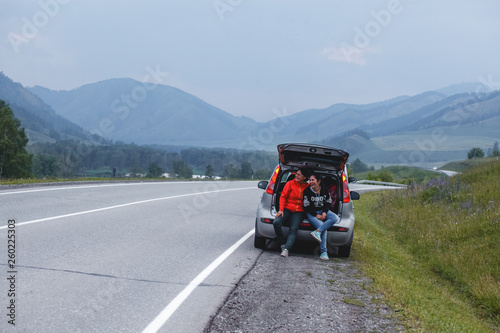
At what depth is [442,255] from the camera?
36.2 feet

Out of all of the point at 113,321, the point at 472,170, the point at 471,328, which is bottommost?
the point at 471,328

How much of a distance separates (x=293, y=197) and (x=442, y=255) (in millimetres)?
3774

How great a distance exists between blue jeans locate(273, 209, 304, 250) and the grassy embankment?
1.34m

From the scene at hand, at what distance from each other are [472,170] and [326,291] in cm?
1519

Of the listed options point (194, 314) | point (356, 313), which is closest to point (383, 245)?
point (356, 313)

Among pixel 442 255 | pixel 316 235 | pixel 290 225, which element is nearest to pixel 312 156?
pixel 290 225

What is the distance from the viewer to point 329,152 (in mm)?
9492

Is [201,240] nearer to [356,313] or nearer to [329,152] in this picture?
[329,152]

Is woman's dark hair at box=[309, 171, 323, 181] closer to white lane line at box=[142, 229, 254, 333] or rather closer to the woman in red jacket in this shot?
the woman in red jacket

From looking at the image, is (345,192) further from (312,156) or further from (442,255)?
(442,255)

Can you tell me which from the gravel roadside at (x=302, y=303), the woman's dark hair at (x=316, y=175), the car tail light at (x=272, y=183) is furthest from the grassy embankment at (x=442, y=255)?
the car tail light at (x=272, y=183)

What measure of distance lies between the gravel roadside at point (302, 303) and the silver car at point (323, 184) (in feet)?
3.06

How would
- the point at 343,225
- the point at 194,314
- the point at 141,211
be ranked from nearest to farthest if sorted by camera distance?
the point at 194,314
the point at 343,225
the point at 141,211

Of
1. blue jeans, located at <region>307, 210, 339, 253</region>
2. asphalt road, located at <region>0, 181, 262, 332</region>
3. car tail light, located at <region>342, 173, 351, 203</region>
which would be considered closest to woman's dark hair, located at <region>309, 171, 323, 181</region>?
car tail light, located at <region>342, 173, 351, 203</region>
